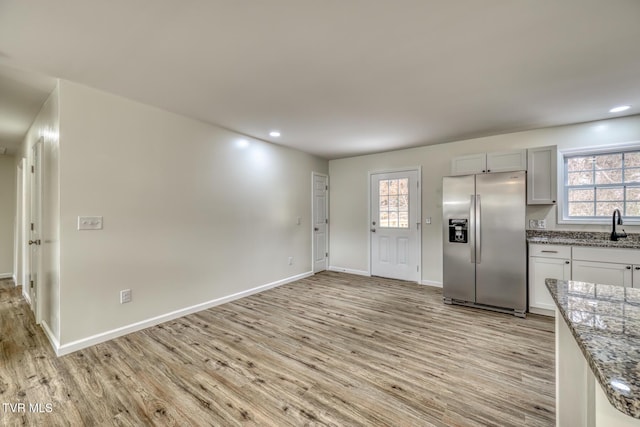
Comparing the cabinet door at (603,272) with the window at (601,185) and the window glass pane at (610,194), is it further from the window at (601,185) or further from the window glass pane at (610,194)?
the window glass pane at (610,194)

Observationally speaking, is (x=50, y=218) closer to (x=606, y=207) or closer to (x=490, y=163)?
(x=490, y=163)

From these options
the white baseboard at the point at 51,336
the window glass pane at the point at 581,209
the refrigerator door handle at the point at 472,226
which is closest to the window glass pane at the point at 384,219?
the refrigerator door handle at the point at 472,226

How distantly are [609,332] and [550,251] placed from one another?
10.2 ft

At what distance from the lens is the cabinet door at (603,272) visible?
299 centimetres

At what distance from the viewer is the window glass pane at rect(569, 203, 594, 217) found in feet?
12.1

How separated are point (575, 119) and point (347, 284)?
13.0 ft

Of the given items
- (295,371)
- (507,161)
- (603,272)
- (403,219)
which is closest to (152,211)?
(295,371)

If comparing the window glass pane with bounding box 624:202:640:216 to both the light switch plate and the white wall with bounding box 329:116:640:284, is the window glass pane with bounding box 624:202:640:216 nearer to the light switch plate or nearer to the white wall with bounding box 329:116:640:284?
the white wall with bounding box 329:116:640:284

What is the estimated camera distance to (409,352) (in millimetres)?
2598

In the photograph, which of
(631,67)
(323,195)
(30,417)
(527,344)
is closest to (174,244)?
(30,417)

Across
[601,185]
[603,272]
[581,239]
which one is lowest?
[603,272]

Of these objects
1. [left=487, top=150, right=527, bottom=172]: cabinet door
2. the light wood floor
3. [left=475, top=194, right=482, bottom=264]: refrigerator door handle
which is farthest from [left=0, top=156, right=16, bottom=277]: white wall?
[left=487, top=150, right=527, bottom=172]: cabinet door

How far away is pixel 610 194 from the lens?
11.6 feet

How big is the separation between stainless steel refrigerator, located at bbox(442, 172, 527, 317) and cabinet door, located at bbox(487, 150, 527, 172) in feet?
1.01
